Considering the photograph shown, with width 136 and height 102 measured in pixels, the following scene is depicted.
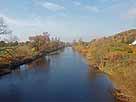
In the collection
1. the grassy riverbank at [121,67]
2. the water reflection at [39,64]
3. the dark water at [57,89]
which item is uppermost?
the grassy riverbank at [121,67]

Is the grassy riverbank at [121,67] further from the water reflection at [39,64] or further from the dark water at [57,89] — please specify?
the water reflection at [39,64]

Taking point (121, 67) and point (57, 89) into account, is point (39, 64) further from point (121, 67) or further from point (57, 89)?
point (121, 67)

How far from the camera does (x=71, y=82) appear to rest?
864 inches

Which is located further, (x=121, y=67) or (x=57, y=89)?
(x=121, y=67)

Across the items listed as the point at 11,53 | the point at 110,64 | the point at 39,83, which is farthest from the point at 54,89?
the point at 11,53

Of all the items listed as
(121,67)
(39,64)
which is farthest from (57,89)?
(39,64)

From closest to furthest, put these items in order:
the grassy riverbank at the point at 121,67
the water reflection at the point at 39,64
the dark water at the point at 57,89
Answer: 1. the grassy riverbank at the point at 121,67
2. the dark water at the point at 57,89
3. the water reflection at the point at 39,64

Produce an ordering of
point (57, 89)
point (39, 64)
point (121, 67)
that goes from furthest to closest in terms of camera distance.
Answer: point (39, 64) → point (121, 67) → point (57, 89)

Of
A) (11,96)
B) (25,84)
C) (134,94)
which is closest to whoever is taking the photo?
(134,94)

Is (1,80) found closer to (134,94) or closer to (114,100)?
(114,100)

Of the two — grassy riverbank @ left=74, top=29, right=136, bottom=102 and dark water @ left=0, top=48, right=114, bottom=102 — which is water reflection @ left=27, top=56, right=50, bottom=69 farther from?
dark water @ left=0, top=48, right=114, bottom=102

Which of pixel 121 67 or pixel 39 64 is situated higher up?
pixel 121 67

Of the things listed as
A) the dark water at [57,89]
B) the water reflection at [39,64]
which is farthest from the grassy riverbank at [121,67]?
the water reflection at [39,64]

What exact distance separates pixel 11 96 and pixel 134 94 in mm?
8355
